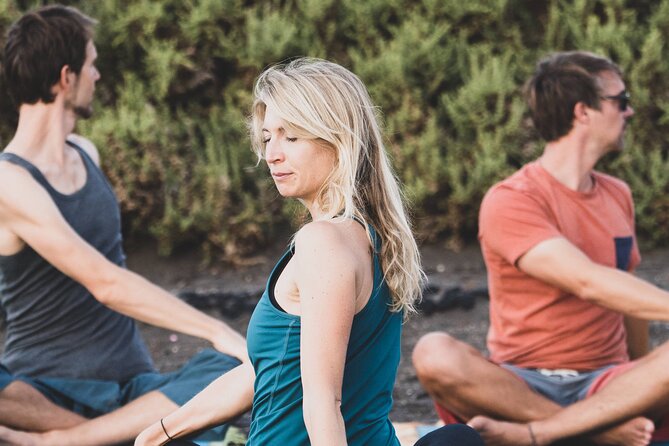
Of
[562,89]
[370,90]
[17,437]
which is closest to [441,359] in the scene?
[562,89]

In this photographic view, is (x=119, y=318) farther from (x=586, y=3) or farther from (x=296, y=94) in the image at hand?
(x=586, y=3)

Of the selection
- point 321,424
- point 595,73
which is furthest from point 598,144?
point 321,424

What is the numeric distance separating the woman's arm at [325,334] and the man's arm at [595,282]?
1780 mm

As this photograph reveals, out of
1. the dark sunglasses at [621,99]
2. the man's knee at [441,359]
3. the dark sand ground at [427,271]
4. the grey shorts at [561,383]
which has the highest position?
the dark sunglasses at [621,99]

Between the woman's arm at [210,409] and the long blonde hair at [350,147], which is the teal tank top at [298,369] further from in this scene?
the woman's arm at [210,409]

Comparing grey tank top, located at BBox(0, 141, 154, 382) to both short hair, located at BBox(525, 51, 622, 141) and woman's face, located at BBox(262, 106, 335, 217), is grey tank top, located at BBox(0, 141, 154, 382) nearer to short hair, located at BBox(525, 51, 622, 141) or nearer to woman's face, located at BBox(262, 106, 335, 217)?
woman's face, located at BBox(262, 106, 335, 217)

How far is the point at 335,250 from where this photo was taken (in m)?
2.29

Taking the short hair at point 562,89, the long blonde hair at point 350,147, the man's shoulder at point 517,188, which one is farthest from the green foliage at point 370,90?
the long blonde hair at point 350,147

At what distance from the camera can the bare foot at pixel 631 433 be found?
3.81m

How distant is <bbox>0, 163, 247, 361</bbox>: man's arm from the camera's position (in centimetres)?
364

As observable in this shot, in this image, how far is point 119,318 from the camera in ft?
13.5

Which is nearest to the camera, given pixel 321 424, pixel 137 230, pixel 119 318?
pixel 321 424

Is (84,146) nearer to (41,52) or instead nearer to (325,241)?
(41,52)

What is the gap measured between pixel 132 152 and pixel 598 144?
10.7 ft
